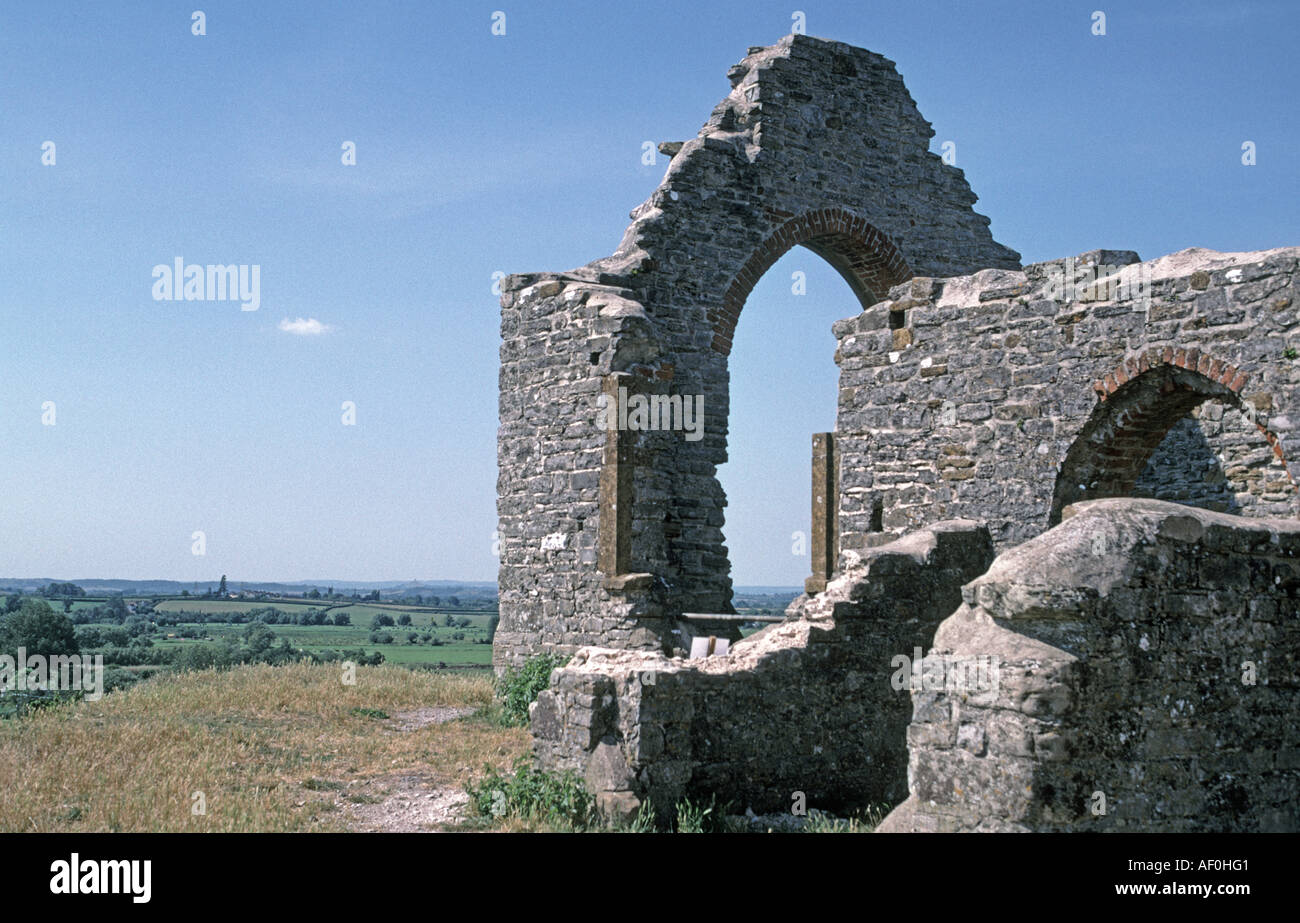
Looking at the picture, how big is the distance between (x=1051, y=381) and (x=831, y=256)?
23.3ft

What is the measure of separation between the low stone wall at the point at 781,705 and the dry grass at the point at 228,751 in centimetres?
190

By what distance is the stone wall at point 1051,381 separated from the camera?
7.57 meters

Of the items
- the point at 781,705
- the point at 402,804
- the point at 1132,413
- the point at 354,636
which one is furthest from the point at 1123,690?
the point at 354,636

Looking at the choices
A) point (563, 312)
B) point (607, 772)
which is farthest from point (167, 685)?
point (607, 772)

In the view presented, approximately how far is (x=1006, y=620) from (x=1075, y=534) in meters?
0.51

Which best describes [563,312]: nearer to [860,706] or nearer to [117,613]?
[860,706]

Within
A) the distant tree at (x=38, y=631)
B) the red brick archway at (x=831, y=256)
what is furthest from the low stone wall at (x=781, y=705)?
the distant tree at (x=38, y=631)

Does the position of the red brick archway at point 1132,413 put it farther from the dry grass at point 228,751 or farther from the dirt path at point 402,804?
the dry grass at point 228,751

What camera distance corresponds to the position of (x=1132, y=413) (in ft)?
27.2

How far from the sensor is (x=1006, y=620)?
5129 millimetres

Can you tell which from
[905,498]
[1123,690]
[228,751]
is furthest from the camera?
[228,751]

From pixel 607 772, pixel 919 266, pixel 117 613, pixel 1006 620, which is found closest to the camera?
pixel 1006 620

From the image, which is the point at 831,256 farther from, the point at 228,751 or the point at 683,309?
the point at 228,751

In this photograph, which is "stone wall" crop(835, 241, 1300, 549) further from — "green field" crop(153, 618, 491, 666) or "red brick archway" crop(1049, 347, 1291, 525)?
"green field" crop(153, 618, 491, 666)
